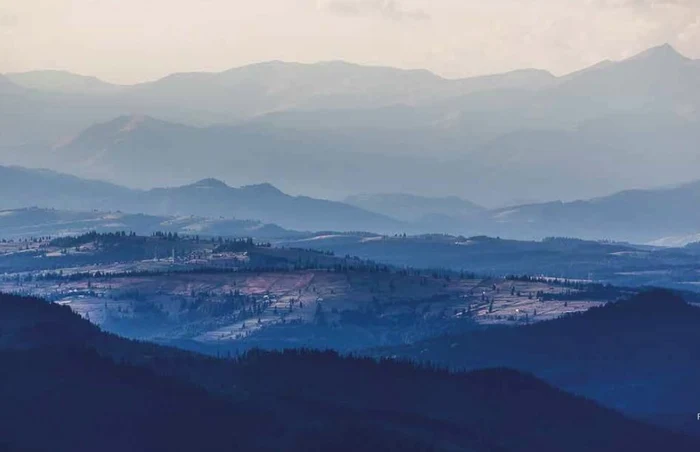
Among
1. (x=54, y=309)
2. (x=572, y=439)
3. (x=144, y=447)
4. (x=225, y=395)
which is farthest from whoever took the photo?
(x=54, y=309)

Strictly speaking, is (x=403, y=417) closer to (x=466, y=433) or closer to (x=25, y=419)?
(x=466, y=433)

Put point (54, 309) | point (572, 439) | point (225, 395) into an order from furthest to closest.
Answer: point (54, 309) < point (572, 439) < point (225, 395)

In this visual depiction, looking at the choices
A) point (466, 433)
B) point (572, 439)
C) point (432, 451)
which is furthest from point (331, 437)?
point (572, 439)

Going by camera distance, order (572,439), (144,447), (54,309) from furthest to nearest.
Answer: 1. (54,309)
2. (572,439)
3. (144,447)

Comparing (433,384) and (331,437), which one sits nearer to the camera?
(331,437)

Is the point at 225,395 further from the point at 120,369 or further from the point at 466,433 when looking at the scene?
the point at 466,433

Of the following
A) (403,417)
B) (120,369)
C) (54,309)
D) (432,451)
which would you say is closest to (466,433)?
(403,417)
